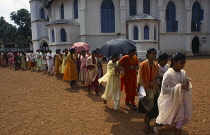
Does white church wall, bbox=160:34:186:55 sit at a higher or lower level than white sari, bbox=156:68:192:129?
higher

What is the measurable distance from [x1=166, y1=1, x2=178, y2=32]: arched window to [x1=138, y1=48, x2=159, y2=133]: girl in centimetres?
2104

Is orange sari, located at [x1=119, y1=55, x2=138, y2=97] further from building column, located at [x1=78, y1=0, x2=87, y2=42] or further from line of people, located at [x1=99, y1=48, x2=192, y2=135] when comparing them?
building column, located at [x1=78, y1=0, x2=87, y2=42]

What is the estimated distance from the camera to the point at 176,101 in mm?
2879

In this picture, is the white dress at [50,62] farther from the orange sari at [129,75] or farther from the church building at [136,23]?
the church building at [136,23]

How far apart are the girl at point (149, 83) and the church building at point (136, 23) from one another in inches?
688

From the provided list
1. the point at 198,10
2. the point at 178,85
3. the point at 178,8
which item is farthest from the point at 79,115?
the point at 198,10

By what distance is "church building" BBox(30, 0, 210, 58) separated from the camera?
21.2 metres

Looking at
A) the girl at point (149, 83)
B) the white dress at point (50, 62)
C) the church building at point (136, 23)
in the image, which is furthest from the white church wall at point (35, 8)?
the girl at point (149, 83)

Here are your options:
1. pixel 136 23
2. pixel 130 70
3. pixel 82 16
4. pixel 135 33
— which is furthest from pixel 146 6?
pixel 130 70

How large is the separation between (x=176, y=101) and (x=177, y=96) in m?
0.09

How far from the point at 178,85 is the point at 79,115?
305 centimetres

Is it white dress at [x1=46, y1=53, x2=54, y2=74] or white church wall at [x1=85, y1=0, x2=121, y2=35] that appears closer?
white dress at [x1=46, y1=53, x2=54, y2=74]

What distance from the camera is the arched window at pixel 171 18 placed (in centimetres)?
A: 2297

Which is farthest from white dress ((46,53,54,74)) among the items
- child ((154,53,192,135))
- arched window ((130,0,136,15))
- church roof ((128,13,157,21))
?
arched window ((130,0,136,15))
